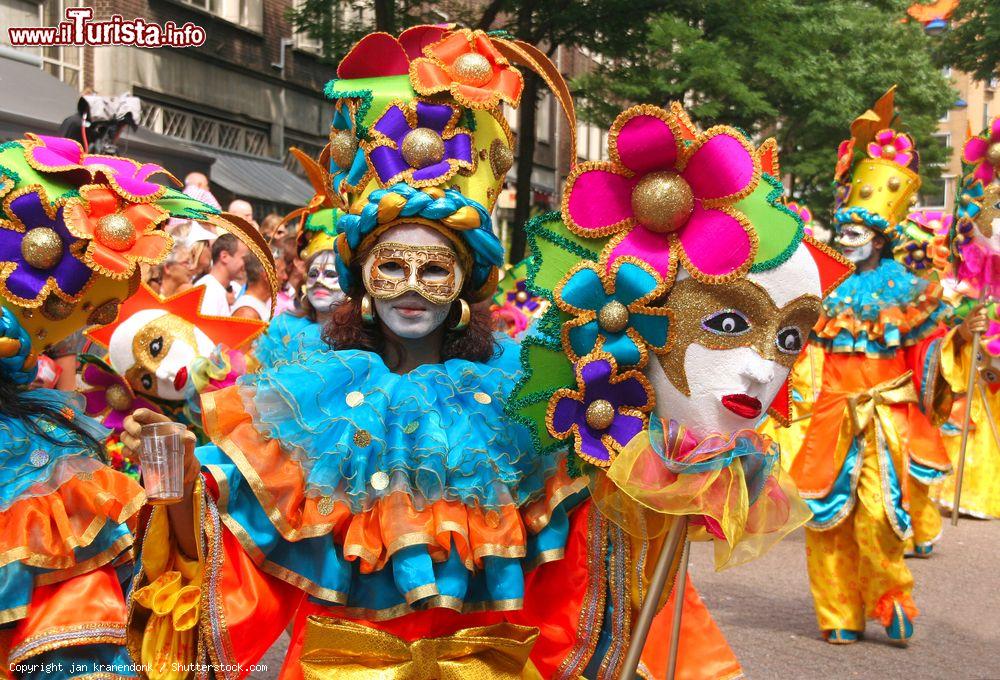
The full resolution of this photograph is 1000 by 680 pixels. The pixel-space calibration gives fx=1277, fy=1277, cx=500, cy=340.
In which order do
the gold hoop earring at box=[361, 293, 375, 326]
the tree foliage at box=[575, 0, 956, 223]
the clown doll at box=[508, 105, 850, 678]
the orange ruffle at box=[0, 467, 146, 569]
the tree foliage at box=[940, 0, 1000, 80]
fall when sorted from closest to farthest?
the clown doll at box=[508, 105, 850, 678] → the gold hoop earring at box=[361, 293, 375, 326] → the orange ruffle at box=[0, 467, 146, 569] → the tree foliage at box=[575, 0, 956, 223] → the tree foliage at box=[940, 0, 1000, 80]

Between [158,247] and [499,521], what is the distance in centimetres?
144

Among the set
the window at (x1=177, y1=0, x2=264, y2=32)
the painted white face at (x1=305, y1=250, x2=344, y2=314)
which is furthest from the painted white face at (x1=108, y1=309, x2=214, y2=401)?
the window at (x1=177, y1=0, x2=264, y2=32)

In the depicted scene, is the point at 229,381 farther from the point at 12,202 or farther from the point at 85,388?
the point at 12,202

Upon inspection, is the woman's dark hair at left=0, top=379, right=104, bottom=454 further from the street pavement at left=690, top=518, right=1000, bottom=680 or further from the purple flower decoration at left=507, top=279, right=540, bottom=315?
the purple flower decoration at left=507, top=279, right=540, bottom=315

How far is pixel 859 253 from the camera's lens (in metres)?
6.85

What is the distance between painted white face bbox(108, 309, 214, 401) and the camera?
4906 mm

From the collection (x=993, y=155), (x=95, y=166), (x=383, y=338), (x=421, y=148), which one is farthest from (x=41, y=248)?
(x=993, y=155)

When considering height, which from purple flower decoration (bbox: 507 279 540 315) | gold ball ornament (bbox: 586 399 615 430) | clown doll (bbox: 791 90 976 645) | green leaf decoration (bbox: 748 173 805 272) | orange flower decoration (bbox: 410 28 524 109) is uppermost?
orange flower decoration (bbox: 410 28 524 109)

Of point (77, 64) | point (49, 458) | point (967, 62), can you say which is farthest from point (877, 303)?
point (967, 62)

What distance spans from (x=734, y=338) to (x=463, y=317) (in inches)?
32.2

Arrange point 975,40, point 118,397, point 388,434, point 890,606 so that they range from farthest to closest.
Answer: point 975,40 → point 890,606 → point 118,397 → point 388,434

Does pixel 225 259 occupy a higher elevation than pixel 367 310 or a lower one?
lower

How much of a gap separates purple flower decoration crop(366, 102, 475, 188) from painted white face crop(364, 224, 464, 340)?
7.2 inches

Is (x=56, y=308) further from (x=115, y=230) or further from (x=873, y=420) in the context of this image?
(x=873, y=420)
